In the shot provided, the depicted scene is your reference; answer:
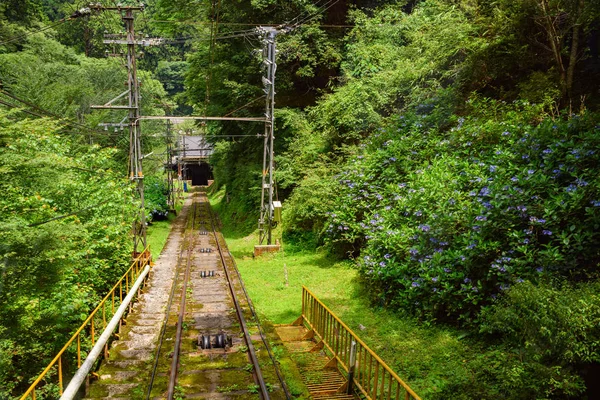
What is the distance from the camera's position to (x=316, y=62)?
1052 inches

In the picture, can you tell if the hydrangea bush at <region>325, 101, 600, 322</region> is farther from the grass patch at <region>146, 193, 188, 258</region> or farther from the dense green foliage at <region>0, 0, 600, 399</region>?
the grass patch at <region>146, 193, 188, 258</region>

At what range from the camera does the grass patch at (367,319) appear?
27.4ft

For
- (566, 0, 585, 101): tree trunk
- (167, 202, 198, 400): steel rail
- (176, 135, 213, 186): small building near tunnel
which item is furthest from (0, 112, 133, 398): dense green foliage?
(176, 135, 213, 186): small building near tunnel

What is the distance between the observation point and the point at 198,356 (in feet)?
33.5

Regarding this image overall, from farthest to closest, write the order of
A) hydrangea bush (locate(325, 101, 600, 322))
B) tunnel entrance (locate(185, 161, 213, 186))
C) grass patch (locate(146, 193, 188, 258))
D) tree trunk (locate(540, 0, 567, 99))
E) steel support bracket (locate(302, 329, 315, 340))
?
tunnel entrance (locate(185, 161, 213, 186)), grass patch (locate(146, 193, 188, 258)), tree trunk (locate(540, 0, 567, 99)), steel support bracket (locate(302, 329, 315, 340)), hydrangea bush (locate(325, 101, 600, 322))

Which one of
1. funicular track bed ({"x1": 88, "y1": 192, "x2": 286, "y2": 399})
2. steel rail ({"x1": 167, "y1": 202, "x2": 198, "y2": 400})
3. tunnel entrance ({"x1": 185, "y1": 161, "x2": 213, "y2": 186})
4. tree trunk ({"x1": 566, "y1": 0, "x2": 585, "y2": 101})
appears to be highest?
tree trunk ({"x1": 566, "y1": 0, "x2": 585, "y2": 101})

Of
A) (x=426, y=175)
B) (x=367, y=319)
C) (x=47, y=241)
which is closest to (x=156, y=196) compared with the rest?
(x=47, y=241)

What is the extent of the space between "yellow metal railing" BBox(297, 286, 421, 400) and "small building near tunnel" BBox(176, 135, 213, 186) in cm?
5618

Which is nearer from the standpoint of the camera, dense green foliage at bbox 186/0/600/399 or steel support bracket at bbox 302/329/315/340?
dense green foliage at bbox 186/0/600/399

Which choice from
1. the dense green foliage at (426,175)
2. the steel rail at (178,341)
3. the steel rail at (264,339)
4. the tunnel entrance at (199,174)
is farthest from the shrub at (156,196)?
the tunnel entrance at (199,174)

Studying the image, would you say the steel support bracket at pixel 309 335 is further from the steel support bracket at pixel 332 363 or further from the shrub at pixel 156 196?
the shrub at pixel 156 196

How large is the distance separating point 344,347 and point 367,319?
5.93 ft

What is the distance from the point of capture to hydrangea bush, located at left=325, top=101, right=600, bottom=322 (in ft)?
29.3

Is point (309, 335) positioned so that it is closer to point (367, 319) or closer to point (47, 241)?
point (367, 319)
